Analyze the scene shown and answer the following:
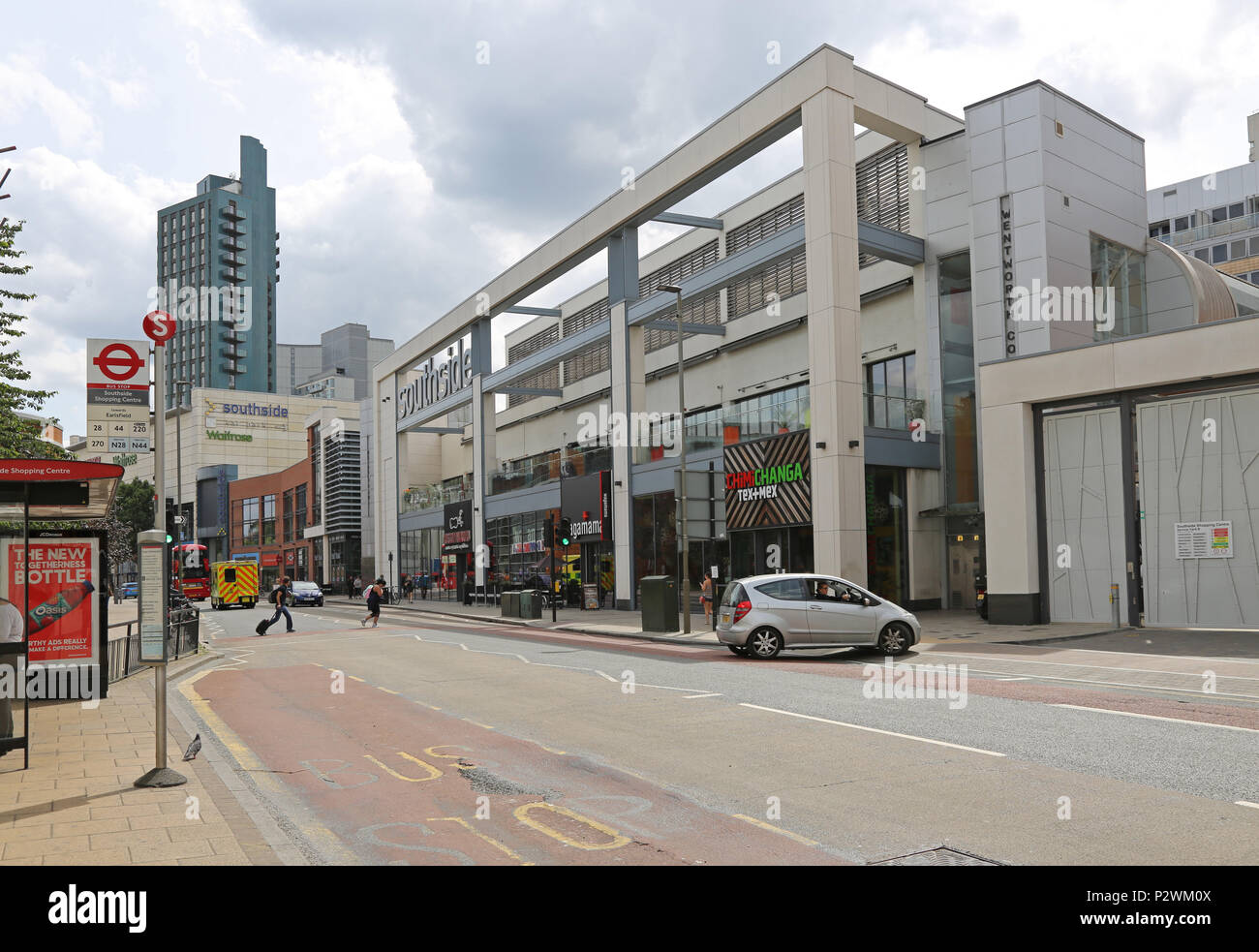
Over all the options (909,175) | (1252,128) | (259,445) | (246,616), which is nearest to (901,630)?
(909,175)

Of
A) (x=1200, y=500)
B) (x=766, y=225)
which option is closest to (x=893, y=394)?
(x=1200, y=500)

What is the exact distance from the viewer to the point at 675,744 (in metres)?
10.2

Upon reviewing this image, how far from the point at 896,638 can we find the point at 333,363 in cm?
14860

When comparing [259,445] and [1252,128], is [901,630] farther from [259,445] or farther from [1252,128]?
[259,445]

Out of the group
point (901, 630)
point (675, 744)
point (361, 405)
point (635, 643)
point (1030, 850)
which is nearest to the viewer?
point (1030, 850)

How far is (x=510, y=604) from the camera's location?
39250 millimetres

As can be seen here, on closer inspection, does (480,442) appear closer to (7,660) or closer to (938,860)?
(7,660)

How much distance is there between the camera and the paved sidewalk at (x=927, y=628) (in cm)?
2202

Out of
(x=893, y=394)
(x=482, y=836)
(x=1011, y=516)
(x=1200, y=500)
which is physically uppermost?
(x=893, y=394)

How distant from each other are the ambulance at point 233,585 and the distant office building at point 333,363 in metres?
78.1

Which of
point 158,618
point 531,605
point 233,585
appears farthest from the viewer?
point 233,585

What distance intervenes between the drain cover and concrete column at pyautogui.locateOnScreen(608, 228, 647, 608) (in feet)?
108

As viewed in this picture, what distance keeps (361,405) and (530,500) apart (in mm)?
49879

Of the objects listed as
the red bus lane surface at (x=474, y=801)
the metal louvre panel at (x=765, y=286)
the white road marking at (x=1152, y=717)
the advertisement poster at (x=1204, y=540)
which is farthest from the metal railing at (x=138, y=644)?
the metal louvre panel at (x=765, y=286)
